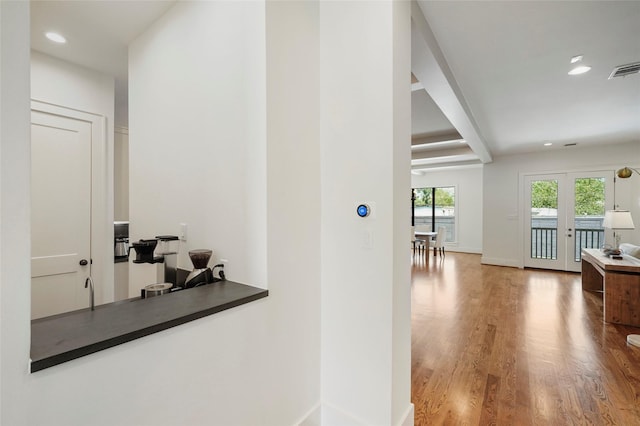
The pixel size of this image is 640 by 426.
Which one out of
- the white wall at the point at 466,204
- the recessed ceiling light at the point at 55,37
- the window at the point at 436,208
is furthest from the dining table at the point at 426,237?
the recessed ceiling light at the point at 55,37

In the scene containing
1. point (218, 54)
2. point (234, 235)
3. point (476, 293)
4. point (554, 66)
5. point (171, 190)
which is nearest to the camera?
point (234, 235)

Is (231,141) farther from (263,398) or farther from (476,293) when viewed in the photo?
(476,293)

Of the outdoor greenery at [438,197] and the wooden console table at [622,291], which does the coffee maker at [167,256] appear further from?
the outdoor greenery at [438,197]

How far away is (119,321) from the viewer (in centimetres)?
115

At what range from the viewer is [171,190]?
2.19 metres

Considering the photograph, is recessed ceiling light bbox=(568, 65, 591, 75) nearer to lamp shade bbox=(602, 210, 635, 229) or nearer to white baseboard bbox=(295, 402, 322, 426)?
lamp shade bbox=(602, 210, 635, 229)

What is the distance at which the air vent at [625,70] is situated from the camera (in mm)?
2744

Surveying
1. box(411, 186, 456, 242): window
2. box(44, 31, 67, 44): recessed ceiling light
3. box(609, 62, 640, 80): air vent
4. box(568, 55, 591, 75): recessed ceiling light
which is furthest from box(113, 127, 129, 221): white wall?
box(411, 186, 456, 242): window

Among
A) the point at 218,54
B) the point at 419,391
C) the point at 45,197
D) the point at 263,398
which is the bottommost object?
the point at 419,391

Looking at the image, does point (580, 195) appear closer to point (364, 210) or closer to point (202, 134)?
point (364, 210)

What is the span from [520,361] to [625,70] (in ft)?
9.62

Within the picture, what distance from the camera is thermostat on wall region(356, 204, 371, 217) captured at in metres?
1.65

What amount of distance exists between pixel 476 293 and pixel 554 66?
340 centimetres

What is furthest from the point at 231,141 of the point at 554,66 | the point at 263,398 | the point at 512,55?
the point at 554,66
